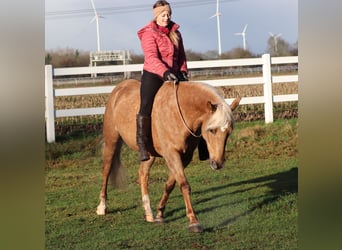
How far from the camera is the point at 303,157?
193 centimetres

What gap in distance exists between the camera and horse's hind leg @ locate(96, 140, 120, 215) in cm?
289

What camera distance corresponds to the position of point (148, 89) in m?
2.71

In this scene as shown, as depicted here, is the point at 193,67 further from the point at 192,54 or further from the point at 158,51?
the point at 158,51

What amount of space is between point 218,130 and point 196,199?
68 cm

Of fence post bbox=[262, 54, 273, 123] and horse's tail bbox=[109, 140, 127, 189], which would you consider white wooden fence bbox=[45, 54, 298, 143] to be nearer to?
fence post bbox=[262, 54, 273, 123]

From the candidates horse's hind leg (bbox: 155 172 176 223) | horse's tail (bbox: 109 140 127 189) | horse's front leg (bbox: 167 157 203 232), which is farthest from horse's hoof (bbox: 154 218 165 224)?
horse's tail (bbox: 109 140 127 189)

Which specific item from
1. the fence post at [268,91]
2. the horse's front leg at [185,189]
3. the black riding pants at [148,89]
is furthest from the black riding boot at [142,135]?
the fence post at [268,91]

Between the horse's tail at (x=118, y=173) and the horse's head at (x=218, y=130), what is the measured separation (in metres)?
0.73

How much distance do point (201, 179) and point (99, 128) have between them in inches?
28.3
